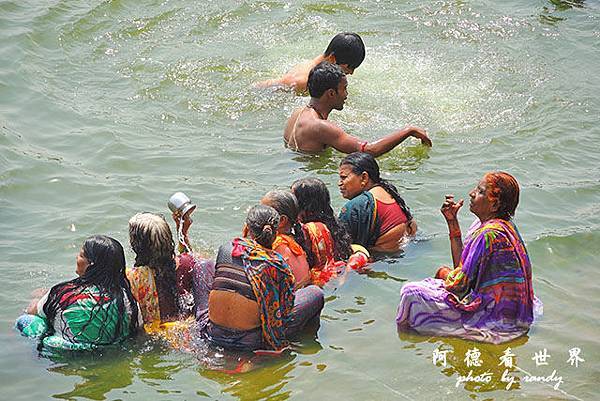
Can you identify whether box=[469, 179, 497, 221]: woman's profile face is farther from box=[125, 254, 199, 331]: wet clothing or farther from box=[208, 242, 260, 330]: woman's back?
box=[125, 254, 199, 331]: wet clothing

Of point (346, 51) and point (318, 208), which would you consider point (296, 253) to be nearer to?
point (318, 208)

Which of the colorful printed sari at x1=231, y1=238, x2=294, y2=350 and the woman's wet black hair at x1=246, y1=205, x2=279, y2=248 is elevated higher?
the woman's wet black hair at x1=246, y1=205, x2=279, y2=248

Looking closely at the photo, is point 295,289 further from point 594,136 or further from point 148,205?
point 594,136

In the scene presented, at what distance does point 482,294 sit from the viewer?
6223mm

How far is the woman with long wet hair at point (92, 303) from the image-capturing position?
5.98m

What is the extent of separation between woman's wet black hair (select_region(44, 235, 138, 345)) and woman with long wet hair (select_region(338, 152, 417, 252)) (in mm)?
A: 2139

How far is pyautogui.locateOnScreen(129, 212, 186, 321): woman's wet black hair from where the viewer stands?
6.13 meters

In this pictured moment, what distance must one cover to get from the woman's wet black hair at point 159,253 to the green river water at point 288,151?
0.32 m

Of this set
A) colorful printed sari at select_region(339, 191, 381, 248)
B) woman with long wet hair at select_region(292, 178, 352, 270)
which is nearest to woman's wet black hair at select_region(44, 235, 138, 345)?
woman with long wet hair at select_region(292, 178, 352, 270)

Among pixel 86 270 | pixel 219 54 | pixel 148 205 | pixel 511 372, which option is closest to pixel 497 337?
pixel 511 372

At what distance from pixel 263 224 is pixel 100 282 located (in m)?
1.13

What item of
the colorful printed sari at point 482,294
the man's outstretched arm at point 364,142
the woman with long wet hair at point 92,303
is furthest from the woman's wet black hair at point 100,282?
the man's outstretched arm at point 364,142

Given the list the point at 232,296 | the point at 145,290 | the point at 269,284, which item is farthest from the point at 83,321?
the point at 269,284

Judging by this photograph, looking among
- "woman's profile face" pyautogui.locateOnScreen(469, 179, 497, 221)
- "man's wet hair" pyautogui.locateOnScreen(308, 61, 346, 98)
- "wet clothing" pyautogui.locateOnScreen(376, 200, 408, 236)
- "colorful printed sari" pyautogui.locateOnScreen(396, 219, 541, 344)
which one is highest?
"man's wet hair" pyautogui.locateOnScreen(308, 61, 346, 98)
